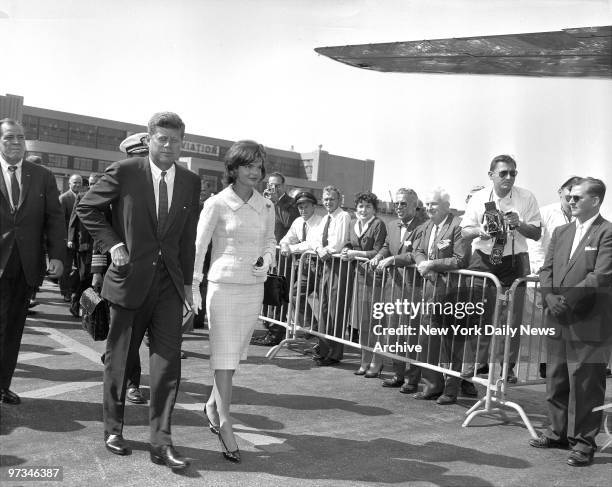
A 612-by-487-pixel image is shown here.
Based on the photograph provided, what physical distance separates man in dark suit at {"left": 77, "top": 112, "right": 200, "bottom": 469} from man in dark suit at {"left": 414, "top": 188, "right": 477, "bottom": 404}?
2.65 m

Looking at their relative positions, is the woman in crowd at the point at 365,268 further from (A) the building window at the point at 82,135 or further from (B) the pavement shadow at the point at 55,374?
(A) the building window at the point at 82,135

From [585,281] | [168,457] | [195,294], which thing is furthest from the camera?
[585,281]

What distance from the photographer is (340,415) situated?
5.07 meters

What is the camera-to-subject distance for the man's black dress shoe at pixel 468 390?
6117mm

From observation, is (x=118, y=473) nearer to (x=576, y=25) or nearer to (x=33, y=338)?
(x=576, y=25)

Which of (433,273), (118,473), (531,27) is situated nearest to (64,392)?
(118,473)

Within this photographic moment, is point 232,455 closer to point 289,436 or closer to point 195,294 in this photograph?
point 289,436

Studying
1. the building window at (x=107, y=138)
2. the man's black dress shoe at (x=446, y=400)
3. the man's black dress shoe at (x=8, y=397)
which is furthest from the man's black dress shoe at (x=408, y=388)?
the building window at (x=107, y=138)

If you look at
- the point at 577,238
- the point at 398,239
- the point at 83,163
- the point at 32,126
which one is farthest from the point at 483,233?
the point at 32,126

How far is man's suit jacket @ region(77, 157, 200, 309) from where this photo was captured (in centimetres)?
388

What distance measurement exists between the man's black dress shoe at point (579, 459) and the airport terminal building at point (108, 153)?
29.5 metres

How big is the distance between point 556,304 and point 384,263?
2085 millimetres

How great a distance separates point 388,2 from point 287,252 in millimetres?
4881

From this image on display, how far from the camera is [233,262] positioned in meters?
4.08
